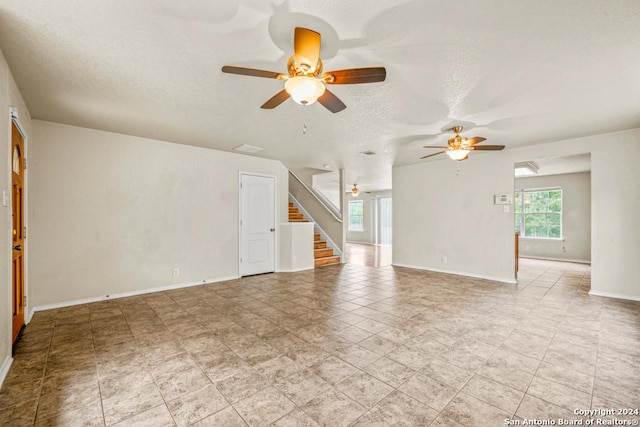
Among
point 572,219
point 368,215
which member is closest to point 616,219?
point 572,219

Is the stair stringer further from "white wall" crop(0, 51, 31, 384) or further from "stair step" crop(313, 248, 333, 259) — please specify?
"white wall" crop(0, 51, 31, 384)

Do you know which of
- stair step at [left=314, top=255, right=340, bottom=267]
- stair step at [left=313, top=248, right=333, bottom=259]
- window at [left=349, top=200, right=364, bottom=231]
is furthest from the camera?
window at [left=349, top=200, right=364, bottom=231]

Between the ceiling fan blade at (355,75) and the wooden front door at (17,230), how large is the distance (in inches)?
124

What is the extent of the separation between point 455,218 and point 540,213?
432 cm

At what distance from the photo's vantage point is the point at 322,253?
7219mm

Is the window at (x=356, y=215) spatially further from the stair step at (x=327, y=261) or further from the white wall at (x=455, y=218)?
the white wall at (x=455, y=218)

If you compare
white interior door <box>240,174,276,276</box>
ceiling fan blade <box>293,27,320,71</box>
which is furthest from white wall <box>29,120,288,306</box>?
ceiling fan blade <box>293,27,320,71</box>

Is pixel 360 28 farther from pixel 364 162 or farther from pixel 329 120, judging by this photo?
pixel 364 162

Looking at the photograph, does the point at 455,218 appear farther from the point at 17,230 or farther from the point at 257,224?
the point at 17,230

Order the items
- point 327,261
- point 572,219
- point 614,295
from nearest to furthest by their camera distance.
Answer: point 614,295 → point 327,261 → point 572,219

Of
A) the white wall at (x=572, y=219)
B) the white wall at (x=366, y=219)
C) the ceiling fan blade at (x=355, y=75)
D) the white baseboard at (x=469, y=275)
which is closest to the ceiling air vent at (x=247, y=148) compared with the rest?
the ceiling fan blade at (x=355, y=75)

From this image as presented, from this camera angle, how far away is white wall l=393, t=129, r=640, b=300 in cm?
417

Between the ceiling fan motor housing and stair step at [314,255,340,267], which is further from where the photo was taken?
stair step at [314,255,340,267]

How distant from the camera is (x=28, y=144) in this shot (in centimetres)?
347
